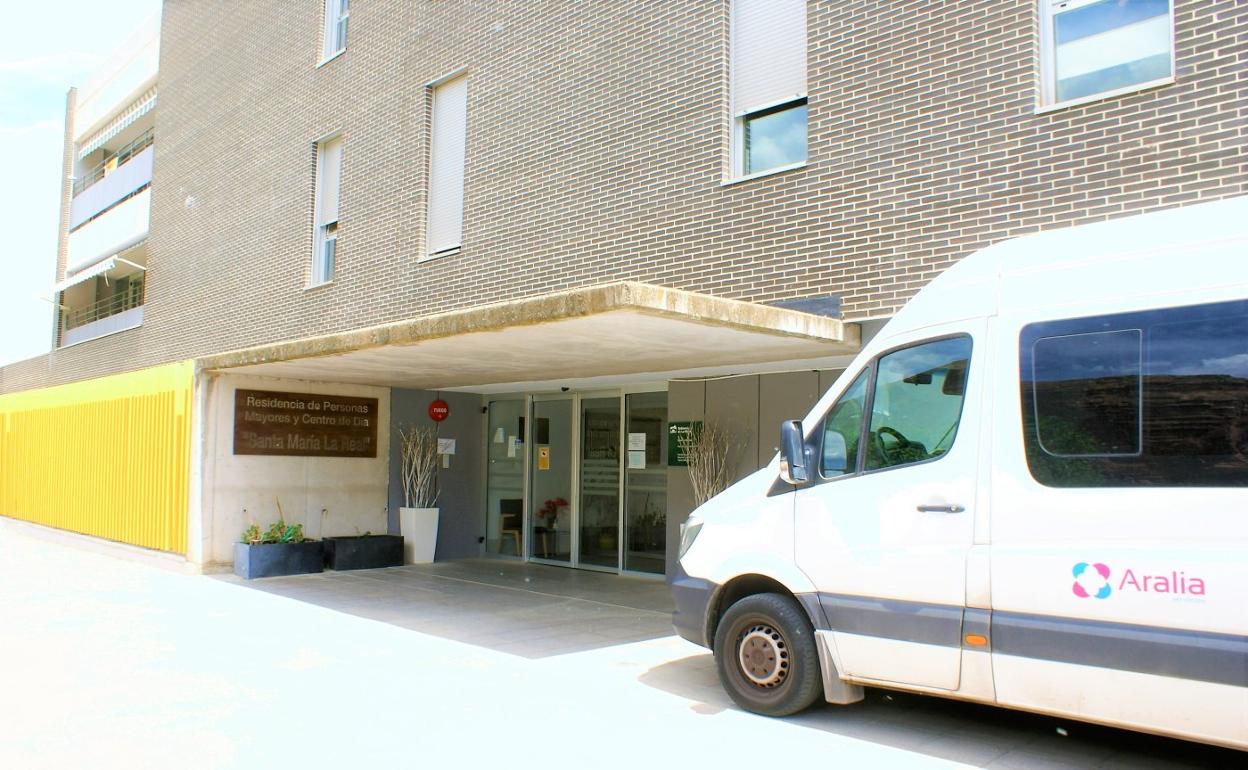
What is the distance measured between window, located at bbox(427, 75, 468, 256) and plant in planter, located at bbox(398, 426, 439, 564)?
286 cm

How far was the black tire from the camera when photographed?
5.86m

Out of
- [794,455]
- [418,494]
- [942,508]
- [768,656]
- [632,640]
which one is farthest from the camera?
[418,494]

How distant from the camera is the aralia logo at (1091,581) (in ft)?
15.3

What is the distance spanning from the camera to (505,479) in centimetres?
1512

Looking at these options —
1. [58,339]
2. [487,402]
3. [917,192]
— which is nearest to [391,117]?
[487,402]

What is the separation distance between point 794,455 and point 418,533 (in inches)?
373

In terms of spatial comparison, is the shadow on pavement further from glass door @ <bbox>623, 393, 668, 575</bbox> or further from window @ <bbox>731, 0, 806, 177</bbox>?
glass door @ <bbox>623, 393, 668, 575</bbox>

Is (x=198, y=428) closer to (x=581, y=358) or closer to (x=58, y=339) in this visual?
(x=581, y=358)

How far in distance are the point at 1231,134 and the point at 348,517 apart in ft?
37.8

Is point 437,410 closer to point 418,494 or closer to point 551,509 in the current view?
point 418,494

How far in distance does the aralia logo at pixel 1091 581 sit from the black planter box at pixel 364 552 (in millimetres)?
10513

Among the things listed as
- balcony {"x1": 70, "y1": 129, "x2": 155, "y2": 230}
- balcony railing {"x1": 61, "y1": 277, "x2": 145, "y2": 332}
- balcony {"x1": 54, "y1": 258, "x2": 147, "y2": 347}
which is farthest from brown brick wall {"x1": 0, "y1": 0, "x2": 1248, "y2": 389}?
balcony railing {"x1": 61, "y1": 277, "x2": 145, "y2": 332}

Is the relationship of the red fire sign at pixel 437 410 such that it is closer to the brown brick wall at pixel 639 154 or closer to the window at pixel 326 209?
the brown brick wall at pixel 639 154

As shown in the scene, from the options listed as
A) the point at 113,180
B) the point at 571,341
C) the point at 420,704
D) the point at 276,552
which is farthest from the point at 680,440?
the point at 113,180
